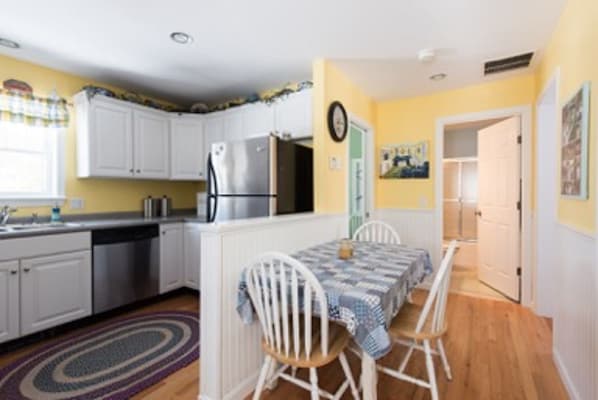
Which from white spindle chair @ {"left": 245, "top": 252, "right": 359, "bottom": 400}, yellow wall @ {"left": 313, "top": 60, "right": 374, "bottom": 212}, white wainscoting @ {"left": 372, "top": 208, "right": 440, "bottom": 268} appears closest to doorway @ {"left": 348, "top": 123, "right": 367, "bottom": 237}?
white wainscoting @ {"left": 372, "top": 208, "right": 440, "bottom": 268}

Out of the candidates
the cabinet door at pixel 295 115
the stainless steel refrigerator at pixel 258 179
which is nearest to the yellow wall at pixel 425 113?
the cabinet door at pixel 295 115

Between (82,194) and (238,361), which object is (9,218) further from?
(238,361)

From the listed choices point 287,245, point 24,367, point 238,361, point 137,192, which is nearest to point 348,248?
point 287,245

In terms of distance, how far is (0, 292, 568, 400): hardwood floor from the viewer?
1679 mm

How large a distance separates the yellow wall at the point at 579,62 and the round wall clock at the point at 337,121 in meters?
1.61

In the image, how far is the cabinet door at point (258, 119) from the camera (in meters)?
3.12

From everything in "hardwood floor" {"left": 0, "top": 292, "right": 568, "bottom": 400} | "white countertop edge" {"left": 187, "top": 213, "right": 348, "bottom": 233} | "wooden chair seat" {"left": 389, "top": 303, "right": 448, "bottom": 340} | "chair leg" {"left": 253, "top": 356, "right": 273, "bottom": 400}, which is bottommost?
"hardwood floor" {"left": 0, "top": 292, "right": 568, "bottom": 400}

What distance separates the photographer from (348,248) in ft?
6.24

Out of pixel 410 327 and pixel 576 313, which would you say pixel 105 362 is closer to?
pixel 410 327

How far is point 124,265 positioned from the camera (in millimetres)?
2740

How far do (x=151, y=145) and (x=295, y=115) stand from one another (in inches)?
67.6

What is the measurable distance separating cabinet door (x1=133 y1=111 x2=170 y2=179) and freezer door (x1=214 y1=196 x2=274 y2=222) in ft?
4.19

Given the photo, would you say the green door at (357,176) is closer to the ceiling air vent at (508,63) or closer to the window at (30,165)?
the ceiling air vent at (508,63)

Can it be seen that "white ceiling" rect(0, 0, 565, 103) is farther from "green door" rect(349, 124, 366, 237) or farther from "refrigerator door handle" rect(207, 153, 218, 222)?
"refrigerator door handle" rect(207, 153, 218, 222)
